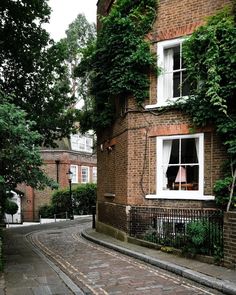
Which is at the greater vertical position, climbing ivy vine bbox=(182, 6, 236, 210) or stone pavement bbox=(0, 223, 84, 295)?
climbing ivy vine bbox=(182, 6, 236, 210)

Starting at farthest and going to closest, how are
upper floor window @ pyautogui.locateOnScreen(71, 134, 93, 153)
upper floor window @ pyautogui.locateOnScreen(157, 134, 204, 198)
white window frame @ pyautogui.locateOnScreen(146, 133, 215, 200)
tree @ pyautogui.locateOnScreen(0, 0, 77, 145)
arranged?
upper floor window @ pyautogui.locateOnScreen(71, 134, 93, 153) → tree @ pyautogui.locateOnScreen(0, 0, 77, 145) → upper floor window @ pyautogui.locateOnScreen(157, 134, 204, 198) → white window frame @ pyautogui.locateOnScreen(146, 133, 215, 200)

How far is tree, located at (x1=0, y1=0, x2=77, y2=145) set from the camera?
19672mm

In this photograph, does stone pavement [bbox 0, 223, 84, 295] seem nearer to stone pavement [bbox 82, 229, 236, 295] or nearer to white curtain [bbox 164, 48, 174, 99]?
stone pavement [bbox 82, 229, 236, 295]

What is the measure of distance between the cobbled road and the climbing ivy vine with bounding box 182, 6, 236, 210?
10.8 ft

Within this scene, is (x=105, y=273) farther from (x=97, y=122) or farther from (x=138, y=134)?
(x=97, y=122)

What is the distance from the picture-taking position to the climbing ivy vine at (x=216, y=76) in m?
11.5

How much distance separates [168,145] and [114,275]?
18.2 feet

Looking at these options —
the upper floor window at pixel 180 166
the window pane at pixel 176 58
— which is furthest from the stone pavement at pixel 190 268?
the window pane at pixel 176 58

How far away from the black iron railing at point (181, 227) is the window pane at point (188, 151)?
1.77 metres

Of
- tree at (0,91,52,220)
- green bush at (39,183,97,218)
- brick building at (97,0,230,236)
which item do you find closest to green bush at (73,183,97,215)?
green bush at (39,183,97,218)

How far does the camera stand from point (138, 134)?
45.5ft

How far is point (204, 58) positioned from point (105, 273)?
6725 mm

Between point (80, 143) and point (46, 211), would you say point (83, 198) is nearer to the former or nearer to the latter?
point (46, 211)

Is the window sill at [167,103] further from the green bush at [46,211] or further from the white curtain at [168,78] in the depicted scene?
the green bush at [46,211]
